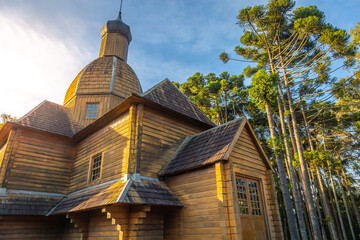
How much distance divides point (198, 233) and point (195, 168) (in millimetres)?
2064

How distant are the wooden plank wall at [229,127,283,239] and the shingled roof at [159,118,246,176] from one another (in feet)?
1.53

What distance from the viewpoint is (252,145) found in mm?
9133

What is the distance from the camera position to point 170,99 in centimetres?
1146

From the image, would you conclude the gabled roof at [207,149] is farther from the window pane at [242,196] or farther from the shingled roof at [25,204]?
the shingled roof at [25,204]

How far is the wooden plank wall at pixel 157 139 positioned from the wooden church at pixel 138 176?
0.14 ft

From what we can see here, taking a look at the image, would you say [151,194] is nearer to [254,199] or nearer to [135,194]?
[135,194]

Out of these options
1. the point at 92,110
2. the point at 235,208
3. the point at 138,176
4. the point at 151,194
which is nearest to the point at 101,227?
the point at 138,176

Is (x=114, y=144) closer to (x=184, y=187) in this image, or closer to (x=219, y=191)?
(x=184, y=187)

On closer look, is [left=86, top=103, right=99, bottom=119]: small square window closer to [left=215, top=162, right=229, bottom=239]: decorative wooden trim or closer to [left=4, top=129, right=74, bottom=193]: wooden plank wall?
[left=4, top=129, right=74, bottom=193]: wooden plank wall

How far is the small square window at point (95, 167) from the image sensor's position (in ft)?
34.3

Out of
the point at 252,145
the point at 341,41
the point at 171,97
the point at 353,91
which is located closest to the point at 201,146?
the point at 252,145

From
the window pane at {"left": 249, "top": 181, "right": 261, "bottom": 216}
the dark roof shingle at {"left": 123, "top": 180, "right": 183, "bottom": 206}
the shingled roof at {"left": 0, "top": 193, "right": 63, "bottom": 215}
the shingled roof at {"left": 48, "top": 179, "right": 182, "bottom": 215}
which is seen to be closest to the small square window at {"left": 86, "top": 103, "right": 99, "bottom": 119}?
the shingled roof at {"left": 0, "top": 193, "right": 63, "bottom": 215}

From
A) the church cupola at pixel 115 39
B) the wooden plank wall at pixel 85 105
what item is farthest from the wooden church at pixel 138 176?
the church cupola at pixel 115 39

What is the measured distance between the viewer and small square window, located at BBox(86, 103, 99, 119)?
15203 mm
